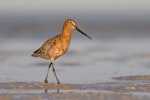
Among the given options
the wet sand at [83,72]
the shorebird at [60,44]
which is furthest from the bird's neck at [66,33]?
the wet sand at [83,72]

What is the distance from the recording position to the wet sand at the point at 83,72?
11523 millimetres

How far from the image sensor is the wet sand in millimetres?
A: 11523

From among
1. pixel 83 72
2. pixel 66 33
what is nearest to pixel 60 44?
pixel 66 33

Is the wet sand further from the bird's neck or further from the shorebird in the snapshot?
the bird's neck

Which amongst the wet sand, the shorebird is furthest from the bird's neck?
the wet sand

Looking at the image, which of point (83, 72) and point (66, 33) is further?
point (83, 72)

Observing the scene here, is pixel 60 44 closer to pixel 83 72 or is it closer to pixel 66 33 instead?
pixel 66 33

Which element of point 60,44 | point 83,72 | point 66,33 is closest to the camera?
point 60,44

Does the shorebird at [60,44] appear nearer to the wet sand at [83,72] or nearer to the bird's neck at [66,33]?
the bird's neck at [66,33]

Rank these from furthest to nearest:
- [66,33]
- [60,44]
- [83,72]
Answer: [83,72] < [66,33] < [60,44]

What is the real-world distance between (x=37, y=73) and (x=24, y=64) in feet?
6.42

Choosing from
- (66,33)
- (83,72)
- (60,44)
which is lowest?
(83,72)

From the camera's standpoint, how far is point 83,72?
15.2 meters

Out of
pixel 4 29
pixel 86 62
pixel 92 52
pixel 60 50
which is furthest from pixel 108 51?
pixel 4 29
